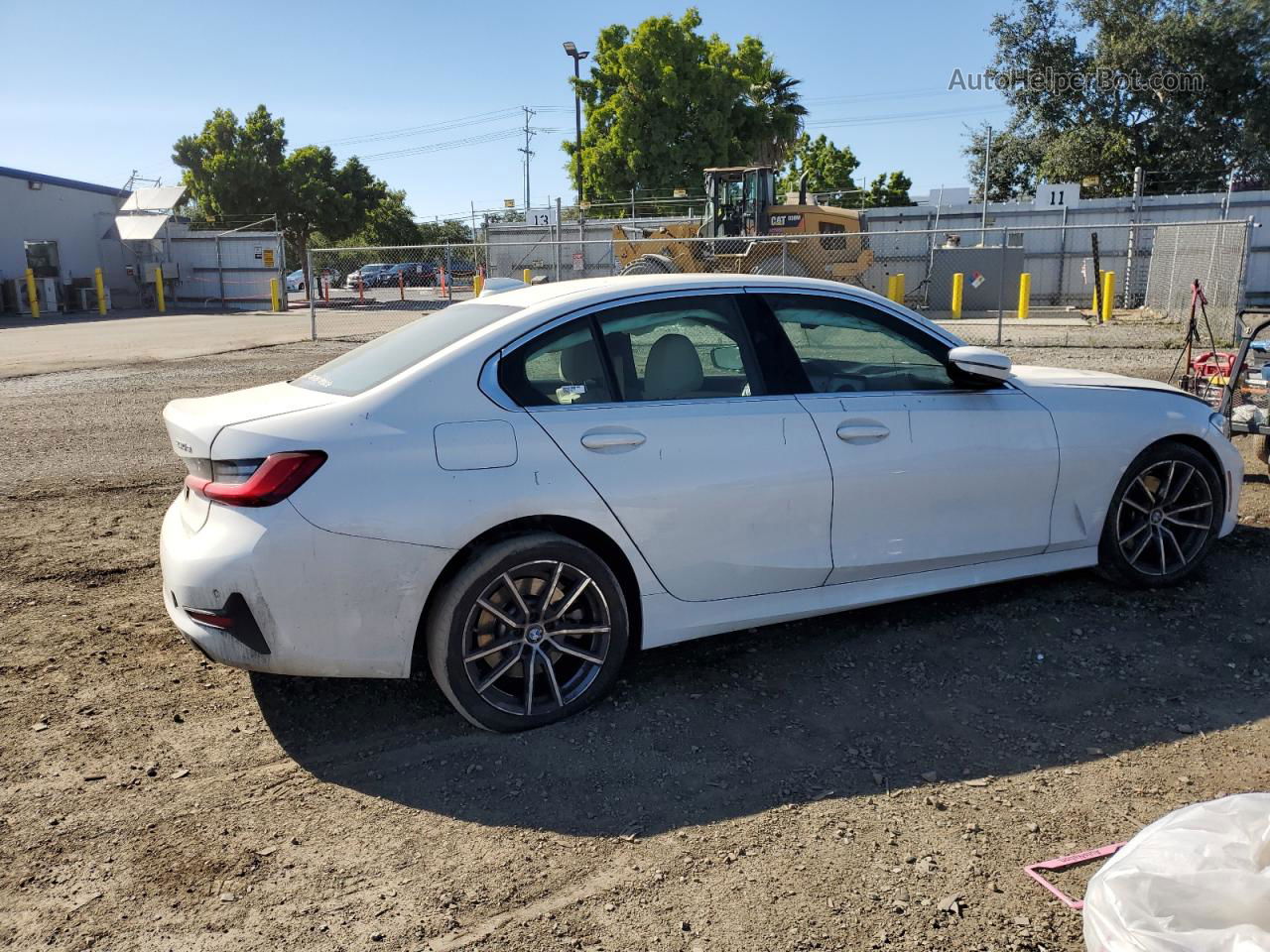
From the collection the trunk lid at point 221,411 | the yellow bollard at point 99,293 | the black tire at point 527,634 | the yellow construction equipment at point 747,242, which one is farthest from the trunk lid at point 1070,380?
the yellow bollard at point 99,293

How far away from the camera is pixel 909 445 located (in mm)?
4027

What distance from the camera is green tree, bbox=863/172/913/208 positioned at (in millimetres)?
49531

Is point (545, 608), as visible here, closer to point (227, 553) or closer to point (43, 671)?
point (227, 553)

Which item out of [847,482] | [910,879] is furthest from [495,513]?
[910,879]

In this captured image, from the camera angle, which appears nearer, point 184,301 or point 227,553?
point 227,553

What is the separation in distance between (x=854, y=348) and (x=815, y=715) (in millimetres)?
1524

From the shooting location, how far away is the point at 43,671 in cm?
404

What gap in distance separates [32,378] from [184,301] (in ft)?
79.1

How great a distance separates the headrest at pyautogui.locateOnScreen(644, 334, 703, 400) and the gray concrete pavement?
14.0 metres

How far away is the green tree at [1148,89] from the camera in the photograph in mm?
34500

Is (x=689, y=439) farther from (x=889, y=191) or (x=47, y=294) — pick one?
(x=889, y=191)

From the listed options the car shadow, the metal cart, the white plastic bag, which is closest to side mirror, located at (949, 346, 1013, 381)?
the car shadow

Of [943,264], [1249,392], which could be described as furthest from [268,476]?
A: [943,264]

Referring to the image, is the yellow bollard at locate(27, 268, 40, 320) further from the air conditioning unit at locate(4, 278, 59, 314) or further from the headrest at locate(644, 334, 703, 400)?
the headrest at locate(644, 334, 703, 400)
